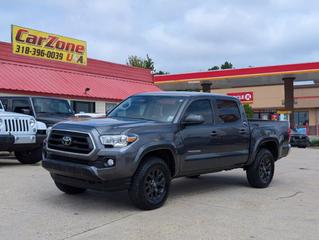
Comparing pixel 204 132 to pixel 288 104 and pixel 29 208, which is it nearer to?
pixel 29 208

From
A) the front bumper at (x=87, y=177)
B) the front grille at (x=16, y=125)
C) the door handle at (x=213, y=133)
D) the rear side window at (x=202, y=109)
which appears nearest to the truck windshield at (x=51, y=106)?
the front grille at (x=16, y=125)

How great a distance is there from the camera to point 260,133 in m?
9.99

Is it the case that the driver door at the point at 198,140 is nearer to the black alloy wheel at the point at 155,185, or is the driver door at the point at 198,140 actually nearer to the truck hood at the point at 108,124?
the black alloy wheel at the point at 155,185

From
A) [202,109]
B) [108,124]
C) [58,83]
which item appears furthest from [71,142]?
[58,83]

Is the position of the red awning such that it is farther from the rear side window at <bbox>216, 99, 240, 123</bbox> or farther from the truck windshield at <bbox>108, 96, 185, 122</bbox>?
the rear side window at <bbox>216, 99, 240, 123</bbox>

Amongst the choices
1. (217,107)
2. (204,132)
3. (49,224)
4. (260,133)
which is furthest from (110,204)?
(260,133)

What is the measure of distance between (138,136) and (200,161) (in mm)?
1591

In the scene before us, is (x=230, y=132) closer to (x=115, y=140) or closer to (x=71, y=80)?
(x=115, y=140)

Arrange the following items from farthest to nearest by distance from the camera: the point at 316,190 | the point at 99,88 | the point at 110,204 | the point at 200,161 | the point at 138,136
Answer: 1. the point at 99,88
2. the point at 316,190
3. the point at 200,161
4. the point at 110,204
5. the point at 138,136

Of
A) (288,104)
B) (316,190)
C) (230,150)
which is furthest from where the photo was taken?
(288,104)

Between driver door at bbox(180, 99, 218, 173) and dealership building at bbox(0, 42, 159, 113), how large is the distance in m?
12.5

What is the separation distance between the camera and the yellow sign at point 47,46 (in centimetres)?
2230

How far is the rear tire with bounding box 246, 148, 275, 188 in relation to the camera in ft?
32.6

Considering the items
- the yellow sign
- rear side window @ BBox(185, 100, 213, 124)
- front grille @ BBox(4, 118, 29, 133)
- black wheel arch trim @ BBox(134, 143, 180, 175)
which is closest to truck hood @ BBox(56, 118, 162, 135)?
black wheel arch trim @ BBox(134, 143, 180, 175)
